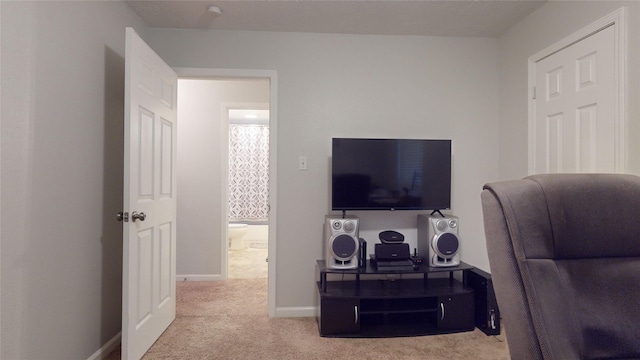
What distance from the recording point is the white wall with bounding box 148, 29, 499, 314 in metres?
2.74

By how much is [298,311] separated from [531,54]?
280 cm

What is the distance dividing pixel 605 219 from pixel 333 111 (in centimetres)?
216

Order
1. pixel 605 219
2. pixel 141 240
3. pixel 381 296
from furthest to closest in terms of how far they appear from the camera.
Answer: pixel 381 296, pixel 141 240, pixel 605 219

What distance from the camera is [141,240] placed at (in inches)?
80.0

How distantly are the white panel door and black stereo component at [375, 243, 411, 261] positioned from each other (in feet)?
3.84

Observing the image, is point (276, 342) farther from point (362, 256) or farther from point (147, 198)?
point (147, 198)

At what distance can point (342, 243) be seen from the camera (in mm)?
2402

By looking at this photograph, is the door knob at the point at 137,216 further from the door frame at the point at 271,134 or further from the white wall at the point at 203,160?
the white wall at the point at 203,160

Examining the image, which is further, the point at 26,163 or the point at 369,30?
the point at 369,30

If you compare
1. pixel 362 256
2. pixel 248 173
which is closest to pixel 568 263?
pixel 362 256

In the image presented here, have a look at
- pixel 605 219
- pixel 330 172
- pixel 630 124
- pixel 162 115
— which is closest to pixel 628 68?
pixel 630 124

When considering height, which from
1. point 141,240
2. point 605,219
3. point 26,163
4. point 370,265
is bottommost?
point 370,265

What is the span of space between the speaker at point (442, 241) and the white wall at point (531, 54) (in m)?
0.75

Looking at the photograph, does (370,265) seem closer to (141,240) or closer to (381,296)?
(381,296)
